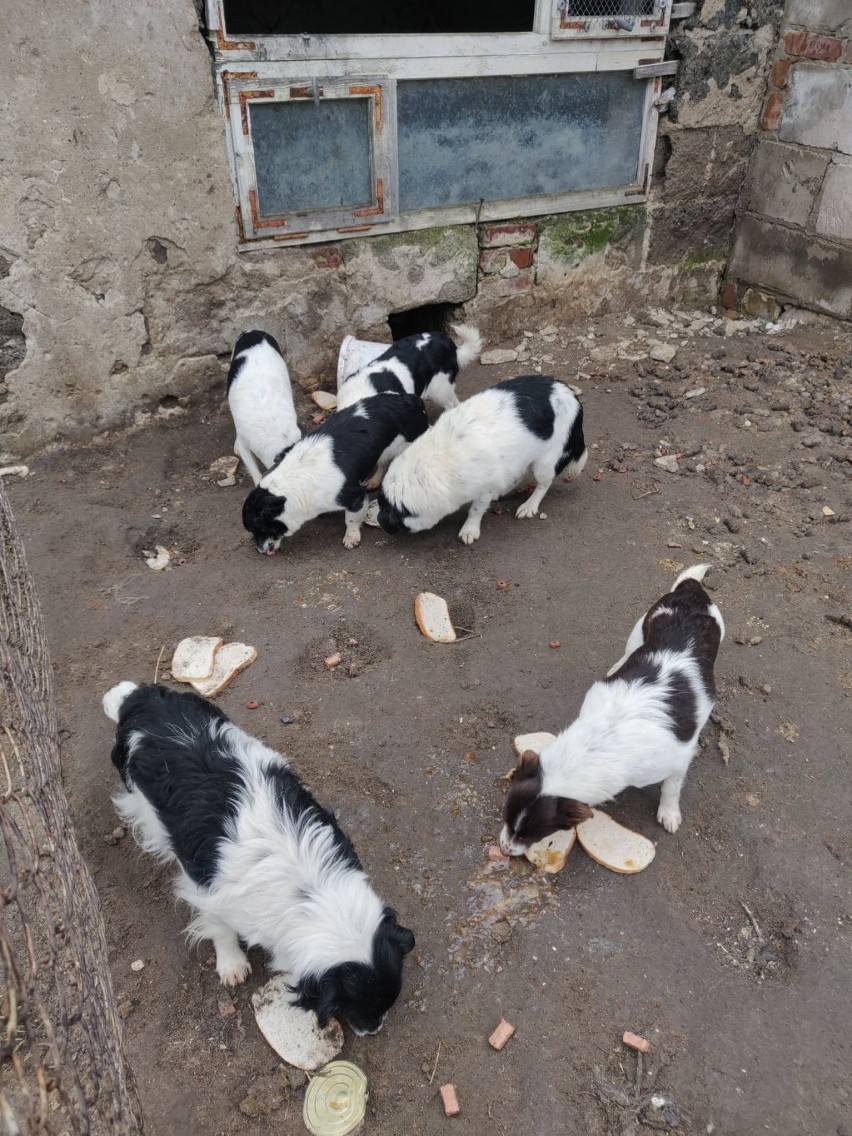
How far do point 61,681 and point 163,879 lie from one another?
144 centimetres

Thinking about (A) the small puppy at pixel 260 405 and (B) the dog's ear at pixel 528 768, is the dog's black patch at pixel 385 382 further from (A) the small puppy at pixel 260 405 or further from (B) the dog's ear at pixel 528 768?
(B) the dog's ear at pixel 528 768

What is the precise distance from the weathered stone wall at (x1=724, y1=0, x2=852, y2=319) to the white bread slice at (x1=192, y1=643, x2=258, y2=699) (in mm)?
6283

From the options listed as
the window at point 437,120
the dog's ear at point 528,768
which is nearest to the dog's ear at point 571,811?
the dog's ear at point 528,768

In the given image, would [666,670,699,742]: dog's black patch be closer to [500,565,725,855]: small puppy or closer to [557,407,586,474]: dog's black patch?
[500,565,725,855]: small puppy

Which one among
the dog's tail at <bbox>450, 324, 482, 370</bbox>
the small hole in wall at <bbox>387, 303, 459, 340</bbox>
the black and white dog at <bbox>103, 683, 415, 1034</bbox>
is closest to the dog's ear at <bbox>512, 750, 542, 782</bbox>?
the black and white dog at <bbox>103, 683, 415, 1034</bbox>

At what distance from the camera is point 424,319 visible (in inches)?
297

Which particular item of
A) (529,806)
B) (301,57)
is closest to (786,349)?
(301,57)

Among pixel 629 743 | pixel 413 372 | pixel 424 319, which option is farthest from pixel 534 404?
pixel 424 319

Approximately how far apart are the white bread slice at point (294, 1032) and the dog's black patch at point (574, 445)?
3.64 m

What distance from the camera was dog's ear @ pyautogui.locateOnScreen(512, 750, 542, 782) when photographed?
3078mm

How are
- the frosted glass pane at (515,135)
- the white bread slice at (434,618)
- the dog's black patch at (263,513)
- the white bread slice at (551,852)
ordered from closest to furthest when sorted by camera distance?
the white bread slice at (551,852), the white bread slice at (434,618), the dog's black patch at (263,513), the frosted glass pane at (515,135)

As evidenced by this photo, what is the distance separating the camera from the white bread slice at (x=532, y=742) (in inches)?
145

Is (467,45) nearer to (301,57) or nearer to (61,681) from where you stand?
(301,57)

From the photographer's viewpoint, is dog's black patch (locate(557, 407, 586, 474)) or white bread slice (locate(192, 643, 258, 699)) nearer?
white bread slice (locate(192, 643, 258, 699))
